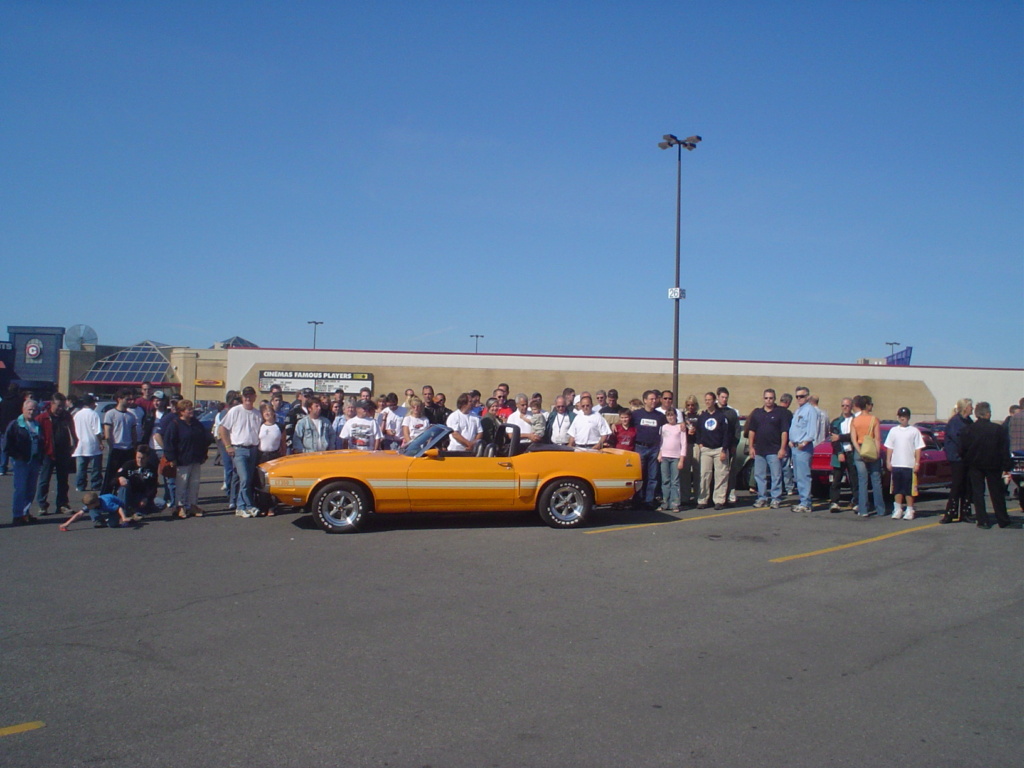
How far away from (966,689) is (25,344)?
258 feet

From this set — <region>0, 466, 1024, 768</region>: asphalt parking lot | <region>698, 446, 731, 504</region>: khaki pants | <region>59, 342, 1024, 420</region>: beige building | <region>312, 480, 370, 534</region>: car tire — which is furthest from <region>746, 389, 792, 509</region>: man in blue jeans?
<region>59, 342, 1024, 420</region>: beige building

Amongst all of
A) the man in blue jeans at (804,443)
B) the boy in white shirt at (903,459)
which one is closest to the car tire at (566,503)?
the man in blue jeans at (804,443)

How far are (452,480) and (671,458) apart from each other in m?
3.81

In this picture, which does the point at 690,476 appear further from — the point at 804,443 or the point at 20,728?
the point at 20,728

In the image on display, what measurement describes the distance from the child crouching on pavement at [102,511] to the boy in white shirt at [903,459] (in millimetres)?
10691

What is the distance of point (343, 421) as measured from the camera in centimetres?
1289

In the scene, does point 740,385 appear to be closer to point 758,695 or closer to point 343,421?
point 343,421

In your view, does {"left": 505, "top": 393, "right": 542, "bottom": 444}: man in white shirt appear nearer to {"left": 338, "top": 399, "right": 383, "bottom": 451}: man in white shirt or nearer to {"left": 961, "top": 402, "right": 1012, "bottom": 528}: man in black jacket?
{"left": 338, "top": 399, "right": 383, "bottom": 451}: man in white shirt

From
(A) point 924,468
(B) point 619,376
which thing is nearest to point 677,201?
(A) point 924,468

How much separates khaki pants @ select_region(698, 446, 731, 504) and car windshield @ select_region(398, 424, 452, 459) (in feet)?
14.3

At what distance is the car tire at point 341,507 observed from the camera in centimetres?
977

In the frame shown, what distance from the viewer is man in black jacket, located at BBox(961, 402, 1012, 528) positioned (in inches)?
420

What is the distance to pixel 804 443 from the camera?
11969mm

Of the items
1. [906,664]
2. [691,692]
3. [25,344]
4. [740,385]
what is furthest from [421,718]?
[25,344]
